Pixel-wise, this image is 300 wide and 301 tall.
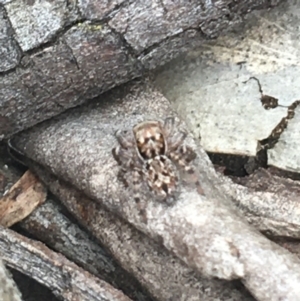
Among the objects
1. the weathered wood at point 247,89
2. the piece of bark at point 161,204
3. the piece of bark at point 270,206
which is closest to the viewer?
the piece of bark at point 161,204

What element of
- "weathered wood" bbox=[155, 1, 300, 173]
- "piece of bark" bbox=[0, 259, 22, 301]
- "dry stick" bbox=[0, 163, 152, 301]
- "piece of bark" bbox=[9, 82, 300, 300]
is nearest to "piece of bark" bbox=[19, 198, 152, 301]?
"dry stick" bbox=[0, 163, 152, 301]

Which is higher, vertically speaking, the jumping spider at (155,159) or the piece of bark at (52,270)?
the jumping spider at (155,159)

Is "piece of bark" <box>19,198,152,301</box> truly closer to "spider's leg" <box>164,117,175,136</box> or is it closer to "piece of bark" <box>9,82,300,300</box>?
"piece of bark" <box>9,82,300,300</box>

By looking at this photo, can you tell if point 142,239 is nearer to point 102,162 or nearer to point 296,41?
point 102,162

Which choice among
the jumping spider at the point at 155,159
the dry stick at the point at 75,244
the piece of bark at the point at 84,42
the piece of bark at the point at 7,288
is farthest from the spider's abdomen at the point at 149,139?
the piece of bark at the point at 7,288

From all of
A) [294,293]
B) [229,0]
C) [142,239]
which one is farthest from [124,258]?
[229,0]

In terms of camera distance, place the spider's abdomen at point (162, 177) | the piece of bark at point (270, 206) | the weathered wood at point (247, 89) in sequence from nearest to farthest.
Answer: the spider's abdomen at point (162, 177) → the piece of bark at point (270, 206) → the weathered wood at point (247, 89)

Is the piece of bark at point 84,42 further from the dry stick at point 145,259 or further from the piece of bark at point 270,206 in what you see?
the piece of bark at point 270,206
